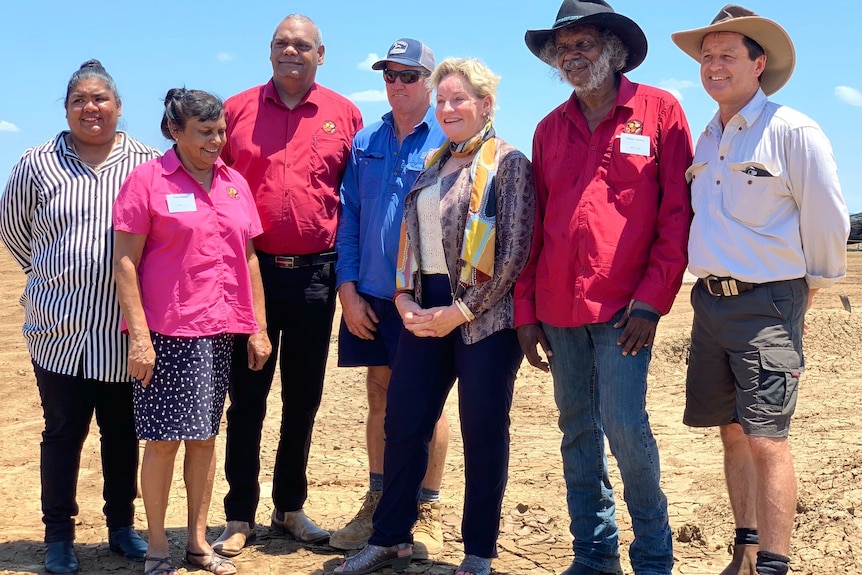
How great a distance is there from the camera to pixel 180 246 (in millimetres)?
4223

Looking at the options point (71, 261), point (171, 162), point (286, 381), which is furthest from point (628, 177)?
point (71, 261)

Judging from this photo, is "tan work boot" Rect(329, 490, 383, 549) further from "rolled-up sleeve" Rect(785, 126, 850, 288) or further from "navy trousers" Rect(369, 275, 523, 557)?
"rolled-up sleeve" Rect(785, 126, 850, 288)

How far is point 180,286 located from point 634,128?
7.15ft

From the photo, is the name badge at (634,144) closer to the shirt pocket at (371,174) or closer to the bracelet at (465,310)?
the bracelet at (465,310)

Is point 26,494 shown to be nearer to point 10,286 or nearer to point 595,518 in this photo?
point 595,518

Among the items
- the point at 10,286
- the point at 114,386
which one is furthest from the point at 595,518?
the point at 10,286

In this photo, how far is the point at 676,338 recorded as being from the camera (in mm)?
11555

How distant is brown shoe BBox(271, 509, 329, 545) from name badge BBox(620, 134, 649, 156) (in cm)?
272

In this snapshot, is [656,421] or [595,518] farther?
[656,421]

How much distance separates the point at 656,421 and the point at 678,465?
1.65 m

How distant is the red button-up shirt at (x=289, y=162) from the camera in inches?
187

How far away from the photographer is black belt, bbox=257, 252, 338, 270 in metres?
4.80

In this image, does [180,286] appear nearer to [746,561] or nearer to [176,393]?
[176,393]

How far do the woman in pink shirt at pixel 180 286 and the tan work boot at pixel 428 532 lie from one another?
118 cm
